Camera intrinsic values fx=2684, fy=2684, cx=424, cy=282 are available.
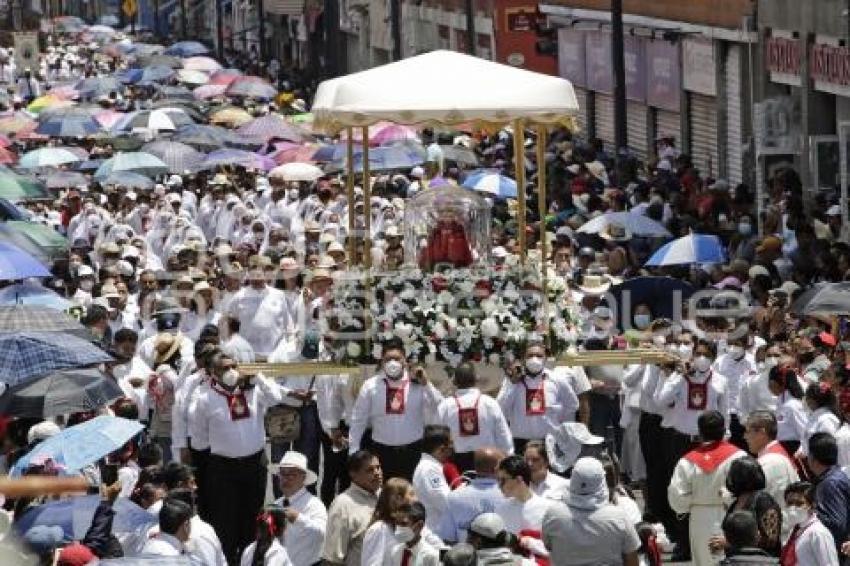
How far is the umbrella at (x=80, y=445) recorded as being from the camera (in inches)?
494

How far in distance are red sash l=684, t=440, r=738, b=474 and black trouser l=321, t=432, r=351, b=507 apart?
157 inches

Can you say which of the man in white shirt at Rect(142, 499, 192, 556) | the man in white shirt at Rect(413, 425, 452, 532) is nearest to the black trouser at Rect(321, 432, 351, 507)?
the man in white shirt at Rect(413, 425, 452, 532)

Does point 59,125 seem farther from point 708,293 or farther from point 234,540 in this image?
point 234,540

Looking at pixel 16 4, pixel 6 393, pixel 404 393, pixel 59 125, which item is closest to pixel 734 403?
pixel 404 393

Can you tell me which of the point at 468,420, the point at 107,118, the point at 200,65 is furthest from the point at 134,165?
the point at 200,65

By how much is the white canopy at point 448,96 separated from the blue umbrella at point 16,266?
2.41 m

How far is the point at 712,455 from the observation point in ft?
45.5

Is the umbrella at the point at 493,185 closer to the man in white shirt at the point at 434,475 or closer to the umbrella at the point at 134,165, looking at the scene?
the umbrella at the point at 134,165

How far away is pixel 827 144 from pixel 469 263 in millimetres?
12715

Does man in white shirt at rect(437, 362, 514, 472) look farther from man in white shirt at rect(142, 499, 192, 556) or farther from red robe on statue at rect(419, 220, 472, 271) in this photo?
man in white shirt at rect(142, 499, 192, 556)

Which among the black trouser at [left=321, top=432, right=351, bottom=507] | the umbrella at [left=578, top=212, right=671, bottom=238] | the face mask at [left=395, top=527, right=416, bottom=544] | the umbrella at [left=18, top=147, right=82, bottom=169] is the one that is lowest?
the black trouser at [left=321, top=432, right=351, bottom=507]

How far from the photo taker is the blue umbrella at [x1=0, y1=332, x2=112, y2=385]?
15617 millimetres

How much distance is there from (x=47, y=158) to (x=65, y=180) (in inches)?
50.2

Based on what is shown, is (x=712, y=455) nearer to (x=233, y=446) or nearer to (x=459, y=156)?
(x=233, y=446)
